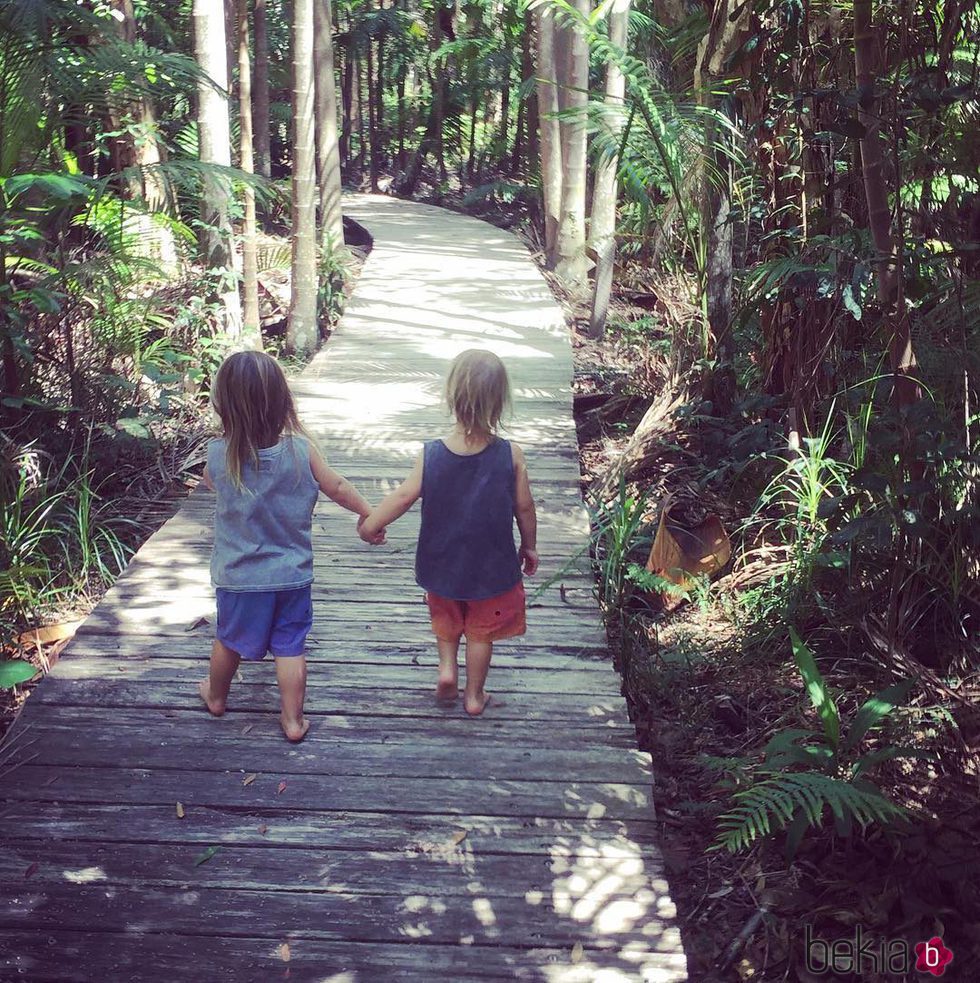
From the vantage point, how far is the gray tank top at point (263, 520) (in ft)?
11.5

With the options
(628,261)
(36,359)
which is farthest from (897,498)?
(628,261)

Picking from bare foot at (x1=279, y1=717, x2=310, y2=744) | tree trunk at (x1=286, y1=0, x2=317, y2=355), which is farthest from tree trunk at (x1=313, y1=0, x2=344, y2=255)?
bare foot at (x1=279, y1=717, x2=310, y2=744)

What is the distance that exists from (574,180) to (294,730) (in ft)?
29.3

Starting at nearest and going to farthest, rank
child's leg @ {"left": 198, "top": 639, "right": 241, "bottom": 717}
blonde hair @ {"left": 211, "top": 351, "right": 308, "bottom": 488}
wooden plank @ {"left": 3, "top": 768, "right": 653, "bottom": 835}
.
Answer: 1. wooden plank @ {"left": 3, "top": 768, "right": 653, "bottom": 835}
2. blonde hair @ {"left": 211, "top": 351, "right": 308, "bottom": 488}
3. child's leg @ {"left": 198, "top": 639, "right": 241, "bottom": 717}

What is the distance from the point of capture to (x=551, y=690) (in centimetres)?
398

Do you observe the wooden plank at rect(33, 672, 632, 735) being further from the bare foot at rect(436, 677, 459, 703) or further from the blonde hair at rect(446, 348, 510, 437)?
the blonde hair at rect(446, 348, 510, 437)

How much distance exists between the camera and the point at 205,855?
3.03 meters

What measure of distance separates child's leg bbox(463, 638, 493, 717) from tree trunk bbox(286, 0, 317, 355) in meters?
6.07

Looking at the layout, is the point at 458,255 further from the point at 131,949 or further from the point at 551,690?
the point at 131,949

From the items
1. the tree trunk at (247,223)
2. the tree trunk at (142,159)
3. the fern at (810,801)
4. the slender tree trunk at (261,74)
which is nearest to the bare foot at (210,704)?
the fern at (810,801)

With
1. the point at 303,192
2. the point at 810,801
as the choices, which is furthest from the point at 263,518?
the point at 303,192

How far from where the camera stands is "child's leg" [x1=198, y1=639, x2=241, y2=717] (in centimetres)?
362

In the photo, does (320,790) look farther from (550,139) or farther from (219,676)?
(550,139)

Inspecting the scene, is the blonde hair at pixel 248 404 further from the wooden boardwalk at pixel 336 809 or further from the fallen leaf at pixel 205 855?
the fallen leaf at pixel 205 855
